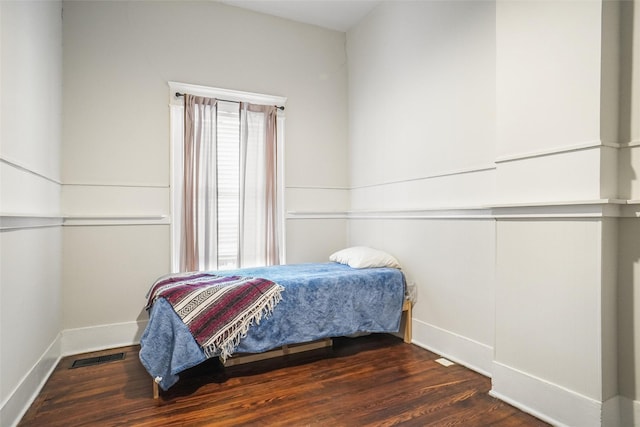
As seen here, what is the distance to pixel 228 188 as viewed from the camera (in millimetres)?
3393

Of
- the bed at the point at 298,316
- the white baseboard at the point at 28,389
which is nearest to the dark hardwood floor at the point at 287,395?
the white baseboard at the point at 28,389

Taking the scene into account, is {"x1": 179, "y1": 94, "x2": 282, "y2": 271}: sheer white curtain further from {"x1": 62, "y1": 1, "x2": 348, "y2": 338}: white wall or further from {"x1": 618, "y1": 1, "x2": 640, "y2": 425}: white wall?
{"x1": 618, "y1": 1, "x2": 640, "y2": 425}: white wall

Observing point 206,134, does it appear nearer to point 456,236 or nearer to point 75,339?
point 75,339

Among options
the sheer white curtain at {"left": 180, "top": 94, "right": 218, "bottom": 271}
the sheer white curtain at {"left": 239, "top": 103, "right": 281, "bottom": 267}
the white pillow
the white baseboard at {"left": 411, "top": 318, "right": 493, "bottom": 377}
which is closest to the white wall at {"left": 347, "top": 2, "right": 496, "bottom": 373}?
the white baseboard at {"left": 411, "top": 318, "right": 493, "bottom": 377}

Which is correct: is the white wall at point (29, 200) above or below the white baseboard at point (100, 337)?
above

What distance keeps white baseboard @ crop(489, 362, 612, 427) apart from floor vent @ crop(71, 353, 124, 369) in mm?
2598

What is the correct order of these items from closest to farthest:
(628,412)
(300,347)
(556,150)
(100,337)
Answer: (628,412), (556,150), (300,347), (100,337)

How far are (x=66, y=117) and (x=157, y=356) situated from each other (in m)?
2.06

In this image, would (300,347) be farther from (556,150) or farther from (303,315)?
(556,150)

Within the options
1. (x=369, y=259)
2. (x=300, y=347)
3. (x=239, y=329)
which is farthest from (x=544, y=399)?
(x=239, y=329)

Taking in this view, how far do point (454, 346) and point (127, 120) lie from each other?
3.14 meters

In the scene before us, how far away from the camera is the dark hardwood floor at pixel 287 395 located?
1862 millimetres

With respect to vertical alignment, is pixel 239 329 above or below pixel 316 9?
below

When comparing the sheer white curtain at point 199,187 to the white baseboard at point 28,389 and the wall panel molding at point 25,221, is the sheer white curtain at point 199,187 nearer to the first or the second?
the wall panel molding at point 25,221
